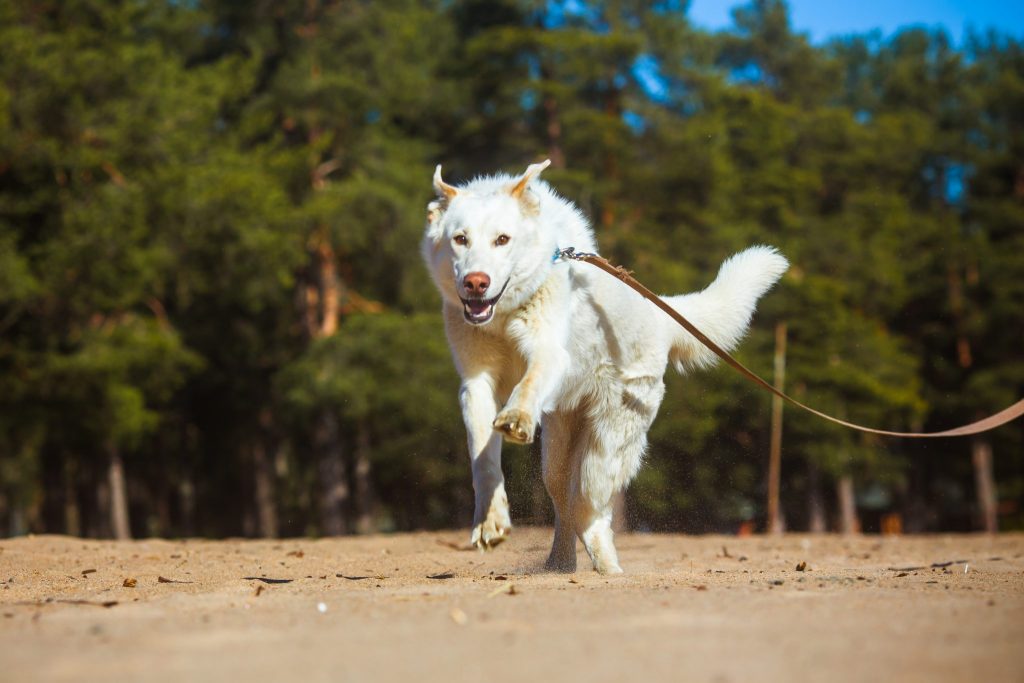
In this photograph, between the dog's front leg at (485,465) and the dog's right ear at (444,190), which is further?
the dog's right ear at (444,190)

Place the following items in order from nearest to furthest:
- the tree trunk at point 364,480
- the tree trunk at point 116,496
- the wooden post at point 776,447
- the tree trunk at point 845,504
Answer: the tree trunk at point 116,496 < the wooden post at point 776,447 < the tree trunk at point 364,480 < the tree trunk at point 845,504

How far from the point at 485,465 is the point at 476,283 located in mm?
947

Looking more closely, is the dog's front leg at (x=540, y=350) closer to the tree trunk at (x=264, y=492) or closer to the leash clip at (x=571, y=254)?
the leash clip at (x=571, y=254)

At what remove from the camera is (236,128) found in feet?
97.1

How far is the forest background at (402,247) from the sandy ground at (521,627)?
13.5m

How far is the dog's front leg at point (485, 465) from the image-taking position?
5973mm

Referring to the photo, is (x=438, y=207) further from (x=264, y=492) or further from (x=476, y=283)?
(x=264, y=492)

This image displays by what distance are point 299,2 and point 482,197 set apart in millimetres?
25303

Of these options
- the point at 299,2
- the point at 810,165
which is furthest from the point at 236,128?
the point at 810,165

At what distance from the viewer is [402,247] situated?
2864 centimetres

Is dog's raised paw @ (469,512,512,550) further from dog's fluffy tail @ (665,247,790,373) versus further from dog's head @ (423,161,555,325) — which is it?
dog's fluffy tail @ (665,247,790,373)

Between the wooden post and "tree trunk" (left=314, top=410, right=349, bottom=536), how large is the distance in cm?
1011

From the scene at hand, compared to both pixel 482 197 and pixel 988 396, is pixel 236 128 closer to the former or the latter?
pixel 988 396

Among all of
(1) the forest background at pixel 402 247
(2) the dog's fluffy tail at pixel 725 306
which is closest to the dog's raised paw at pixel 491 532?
(2) the dog's fluffy tail at pixel 725 306
